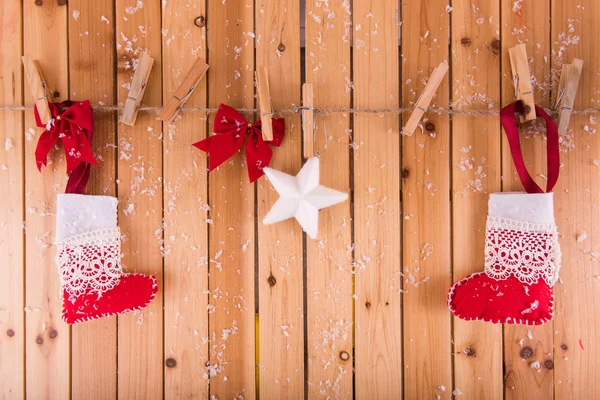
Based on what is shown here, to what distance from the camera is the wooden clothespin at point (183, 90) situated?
82 cm

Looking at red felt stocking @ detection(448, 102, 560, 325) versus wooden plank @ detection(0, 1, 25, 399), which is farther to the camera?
wooden plank @ detection(0, 1, 25, 399)

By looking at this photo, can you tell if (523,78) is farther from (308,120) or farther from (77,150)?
(77,150)

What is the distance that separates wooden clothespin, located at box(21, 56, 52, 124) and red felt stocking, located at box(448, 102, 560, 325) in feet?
3.16

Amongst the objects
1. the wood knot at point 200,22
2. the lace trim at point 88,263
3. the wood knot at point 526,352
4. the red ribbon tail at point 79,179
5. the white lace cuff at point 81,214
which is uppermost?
the wood knot at point 200,22

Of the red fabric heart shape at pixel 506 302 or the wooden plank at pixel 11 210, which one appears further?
the wooden plank at pixel 11 210

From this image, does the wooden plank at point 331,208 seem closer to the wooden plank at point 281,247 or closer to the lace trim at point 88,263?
the wooden plank at point 281,247

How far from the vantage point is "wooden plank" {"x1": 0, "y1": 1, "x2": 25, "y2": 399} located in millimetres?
887

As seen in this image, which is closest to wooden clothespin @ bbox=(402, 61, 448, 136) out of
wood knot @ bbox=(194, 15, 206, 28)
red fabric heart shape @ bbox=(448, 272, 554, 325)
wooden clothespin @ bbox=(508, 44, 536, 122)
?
wooden clothespin @ bbox=(508, 44, 536, 122)

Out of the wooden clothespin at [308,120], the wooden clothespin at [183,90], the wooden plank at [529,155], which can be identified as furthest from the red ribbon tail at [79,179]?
the wooden plank at [529,155]

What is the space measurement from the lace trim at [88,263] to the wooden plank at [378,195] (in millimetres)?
548

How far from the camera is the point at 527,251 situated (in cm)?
79

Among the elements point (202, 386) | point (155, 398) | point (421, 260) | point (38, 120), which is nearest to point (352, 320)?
point (421, 260)

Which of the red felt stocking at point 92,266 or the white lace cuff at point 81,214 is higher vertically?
the white lace cuff at point 81,214

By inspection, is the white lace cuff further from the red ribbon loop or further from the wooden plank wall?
the red ribbon loop
